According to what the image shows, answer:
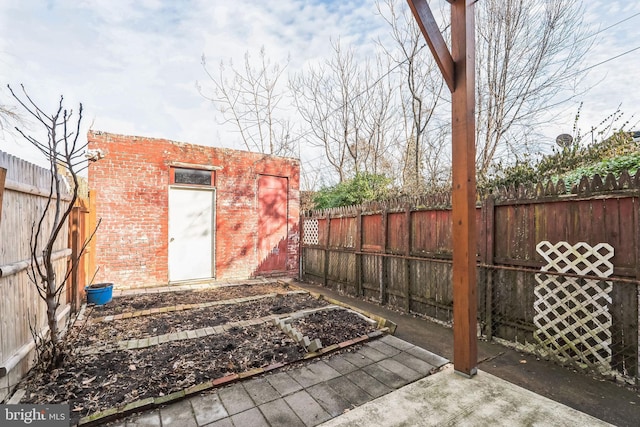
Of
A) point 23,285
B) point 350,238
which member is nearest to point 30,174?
point 23,285

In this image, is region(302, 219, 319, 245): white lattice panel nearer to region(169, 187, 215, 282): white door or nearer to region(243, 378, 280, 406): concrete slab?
region(169, 187, 215, 282): white door

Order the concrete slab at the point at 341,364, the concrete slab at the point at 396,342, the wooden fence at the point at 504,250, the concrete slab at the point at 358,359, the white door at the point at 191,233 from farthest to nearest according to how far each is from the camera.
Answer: the white door at the point at 191,233 → the concrete slab at the point at 396,342 → the concrete slab at the point at 358,359 → the concrete slab at the point at 341,364 → the wooden fence at the point at 504,250

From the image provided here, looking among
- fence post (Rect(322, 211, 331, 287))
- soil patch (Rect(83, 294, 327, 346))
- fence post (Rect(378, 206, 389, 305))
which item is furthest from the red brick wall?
fence post (Rect(378, 206, 389, 305))

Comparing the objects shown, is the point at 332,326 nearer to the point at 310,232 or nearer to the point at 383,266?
the point at 383,266

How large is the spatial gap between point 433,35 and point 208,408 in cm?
341

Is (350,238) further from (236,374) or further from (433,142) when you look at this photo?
(433,142)

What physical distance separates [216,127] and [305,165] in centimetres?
377

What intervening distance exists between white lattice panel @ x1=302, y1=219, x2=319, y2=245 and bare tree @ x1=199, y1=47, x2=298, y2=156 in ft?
12.4

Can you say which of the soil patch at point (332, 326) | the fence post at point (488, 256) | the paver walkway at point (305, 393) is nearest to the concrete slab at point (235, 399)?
the paver walkway at point (305, 393)

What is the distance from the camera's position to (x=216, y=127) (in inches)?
423

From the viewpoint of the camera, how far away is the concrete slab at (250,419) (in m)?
1.85

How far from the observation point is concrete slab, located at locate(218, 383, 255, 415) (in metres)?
2.01

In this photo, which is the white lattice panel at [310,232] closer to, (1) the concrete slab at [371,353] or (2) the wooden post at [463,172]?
(1) the concrete slab at [371,353]

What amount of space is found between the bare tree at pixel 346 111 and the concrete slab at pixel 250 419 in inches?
334
